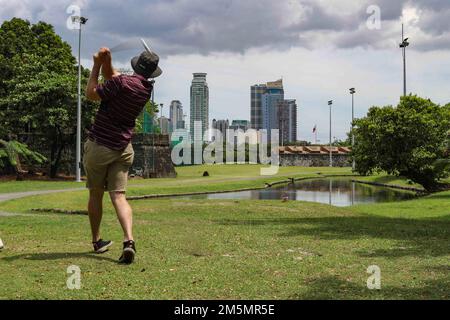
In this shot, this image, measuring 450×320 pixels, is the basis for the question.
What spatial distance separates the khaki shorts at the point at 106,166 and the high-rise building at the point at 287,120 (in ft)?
427

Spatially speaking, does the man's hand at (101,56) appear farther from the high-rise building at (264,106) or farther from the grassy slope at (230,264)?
the high-rise building at (264,106)

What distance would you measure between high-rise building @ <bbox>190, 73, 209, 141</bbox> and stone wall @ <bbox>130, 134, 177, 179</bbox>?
4.18 m

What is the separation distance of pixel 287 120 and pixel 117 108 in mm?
151499

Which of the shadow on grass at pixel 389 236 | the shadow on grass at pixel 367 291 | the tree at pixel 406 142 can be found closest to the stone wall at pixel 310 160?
the tree at pixel 406 142

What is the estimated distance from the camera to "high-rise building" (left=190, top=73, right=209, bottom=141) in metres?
26.1

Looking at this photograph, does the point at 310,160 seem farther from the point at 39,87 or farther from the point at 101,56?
the point at 101,56

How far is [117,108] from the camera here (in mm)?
6008

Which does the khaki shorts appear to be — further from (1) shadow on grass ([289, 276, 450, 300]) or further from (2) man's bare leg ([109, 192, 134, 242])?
(1) shadow on grass ([289, 276, 450, 300])

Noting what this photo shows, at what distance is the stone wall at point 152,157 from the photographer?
157 feet

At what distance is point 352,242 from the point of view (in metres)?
7.97

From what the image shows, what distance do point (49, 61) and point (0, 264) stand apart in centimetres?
4051

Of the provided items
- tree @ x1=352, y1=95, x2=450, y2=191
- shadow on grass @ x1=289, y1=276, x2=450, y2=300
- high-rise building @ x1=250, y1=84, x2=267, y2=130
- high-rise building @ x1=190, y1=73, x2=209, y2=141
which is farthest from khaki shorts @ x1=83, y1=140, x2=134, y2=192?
high-rise building @ x1=250, y1=84, x2=267, y2=130
